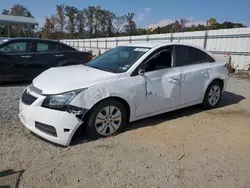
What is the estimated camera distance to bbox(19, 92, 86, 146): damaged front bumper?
3184mm

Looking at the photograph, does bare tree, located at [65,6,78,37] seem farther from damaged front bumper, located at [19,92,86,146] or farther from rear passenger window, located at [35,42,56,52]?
damaged front bumper, located at [19,92,86,146]

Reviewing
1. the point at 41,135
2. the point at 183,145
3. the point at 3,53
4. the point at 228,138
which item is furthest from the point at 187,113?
the point at 3,53

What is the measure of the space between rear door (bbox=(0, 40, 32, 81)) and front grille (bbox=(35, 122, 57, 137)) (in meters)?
4.10

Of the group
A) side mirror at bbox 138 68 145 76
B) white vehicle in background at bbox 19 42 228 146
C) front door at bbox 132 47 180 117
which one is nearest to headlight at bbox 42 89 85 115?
white vehicle in background at bbox 19 42 228 146

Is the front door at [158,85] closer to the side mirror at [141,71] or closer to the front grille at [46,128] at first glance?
the side mirror at [141,71]

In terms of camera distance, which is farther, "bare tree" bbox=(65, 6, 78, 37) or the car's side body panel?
"bare tree" bbox=(65, 6, 78, 37)

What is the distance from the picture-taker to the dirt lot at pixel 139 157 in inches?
103

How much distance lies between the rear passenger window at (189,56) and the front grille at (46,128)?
267cm

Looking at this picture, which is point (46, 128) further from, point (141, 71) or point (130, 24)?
point (130, 24)

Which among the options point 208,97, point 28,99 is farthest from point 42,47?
point 208,97

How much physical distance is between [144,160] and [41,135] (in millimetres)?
1554

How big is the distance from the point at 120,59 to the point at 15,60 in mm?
3983

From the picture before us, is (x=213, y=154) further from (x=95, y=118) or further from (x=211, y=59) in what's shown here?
(x=211, y=59)

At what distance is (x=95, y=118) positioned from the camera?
345 cm
